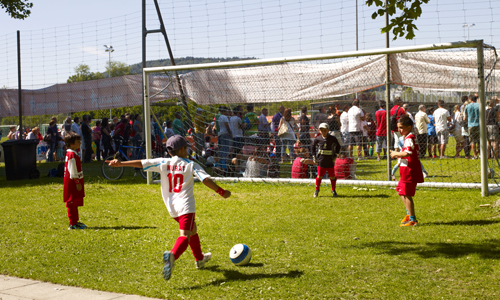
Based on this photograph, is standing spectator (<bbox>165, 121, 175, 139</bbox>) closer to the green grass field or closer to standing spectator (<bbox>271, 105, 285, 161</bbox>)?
standing spectator (<bbox>271, 105, 285, 161</bbox>)

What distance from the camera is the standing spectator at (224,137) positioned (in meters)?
13.8

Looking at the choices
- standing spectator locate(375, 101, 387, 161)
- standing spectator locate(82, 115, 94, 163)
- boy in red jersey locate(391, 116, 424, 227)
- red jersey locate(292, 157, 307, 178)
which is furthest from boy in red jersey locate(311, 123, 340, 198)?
standing spectator locate(82, 115, 94, 163)

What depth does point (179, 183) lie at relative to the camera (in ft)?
17.5

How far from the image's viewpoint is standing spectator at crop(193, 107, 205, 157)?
46.4ft

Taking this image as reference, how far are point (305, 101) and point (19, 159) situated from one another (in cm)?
848

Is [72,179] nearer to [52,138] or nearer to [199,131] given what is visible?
[199,131]

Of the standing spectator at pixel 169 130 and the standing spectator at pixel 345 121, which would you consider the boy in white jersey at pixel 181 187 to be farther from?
the standing spectator at pixel 345 121

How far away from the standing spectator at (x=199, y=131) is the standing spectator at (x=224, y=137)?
2.14 feet

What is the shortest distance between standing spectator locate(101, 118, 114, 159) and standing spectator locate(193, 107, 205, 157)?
610 centimetres

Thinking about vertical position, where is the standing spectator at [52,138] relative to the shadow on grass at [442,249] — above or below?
above

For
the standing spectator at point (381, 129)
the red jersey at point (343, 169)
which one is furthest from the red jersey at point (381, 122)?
the red jersey at point (343, 169)

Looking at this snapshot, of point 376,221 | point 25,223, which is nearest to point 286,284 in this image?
point 376,221

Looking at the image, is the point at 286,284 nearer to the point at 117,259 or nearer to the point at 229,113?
the point at 117,259

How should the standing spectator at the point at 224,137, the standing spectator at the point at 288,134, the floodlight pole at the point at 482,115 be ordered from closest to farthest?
the floodlight pole at the point at 482,115
the standing spectator at the point at 288,134
the standing spectator at the point at 224,137
